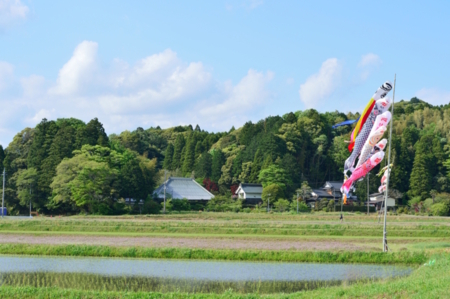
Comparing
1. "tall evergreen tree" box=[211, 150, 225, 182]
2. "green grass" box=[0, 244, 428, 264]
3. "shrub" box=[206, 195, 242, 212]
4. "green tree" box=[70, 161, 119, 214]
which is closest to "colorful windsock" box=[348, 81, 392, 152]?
"green grass" box=[0, 244, 428, 264]

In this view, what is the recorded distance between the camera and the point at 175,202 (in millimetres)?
60156

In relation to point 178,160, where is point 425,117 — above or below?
above

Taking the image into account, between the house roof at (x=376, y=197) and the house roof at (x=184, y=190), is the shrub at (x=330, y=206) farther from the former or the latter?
the house roof at (x=184, y=190)

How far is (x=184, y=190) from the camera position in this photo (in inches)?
2574

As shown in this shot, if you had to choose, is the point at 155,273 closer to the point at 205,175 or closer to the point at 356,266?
the point at 356,266

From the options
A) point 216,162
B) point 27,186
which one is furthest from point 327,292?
point 216,162

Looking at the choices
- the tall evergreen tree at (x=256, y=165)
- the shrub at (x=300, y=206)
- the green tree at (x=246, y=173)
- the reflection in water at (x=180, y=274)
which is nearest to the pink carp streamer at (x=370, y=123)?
the reflection in water at (x=180, y=274)

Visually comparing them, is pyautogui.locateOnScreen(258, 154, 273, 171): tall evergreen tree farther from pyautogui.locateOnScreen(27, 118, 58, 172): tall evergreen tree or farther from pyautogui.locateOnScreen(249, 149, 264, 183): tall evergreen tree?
pyautogui.locateOnScreen(27, 118, 58, 172): tall evergreen tree

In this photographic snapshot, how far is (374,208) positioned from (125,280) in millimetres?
50454

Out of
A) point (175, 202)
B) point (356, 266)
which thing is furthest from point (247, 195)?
point (356, 266)

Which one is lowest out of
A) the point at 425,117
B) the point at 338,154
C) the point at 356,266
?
the point at 356,266

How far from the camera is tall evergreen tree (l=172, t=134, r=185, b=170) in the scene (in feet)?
285

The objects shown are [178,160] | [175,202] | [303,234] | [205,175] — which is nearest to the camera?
[303,234]

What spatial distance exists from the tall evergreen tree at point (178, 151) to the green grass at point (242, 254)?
65495 mm
